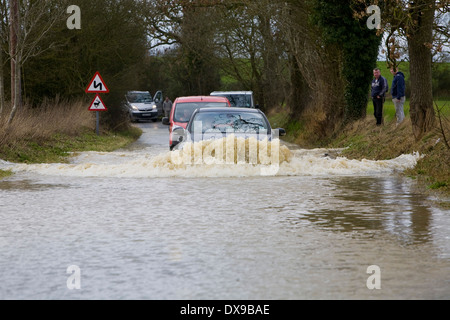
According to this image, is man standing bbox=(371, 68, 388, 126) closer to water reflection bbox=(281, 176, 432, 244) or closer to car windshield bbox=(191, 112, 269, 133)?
car windshield bbox=(191, 112, 269, 133)

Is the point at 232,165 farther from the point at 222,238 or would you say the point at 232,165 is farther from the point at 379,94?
the point at 379,94

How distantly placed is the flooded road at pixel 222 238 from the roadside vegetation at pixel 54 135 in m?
5.74

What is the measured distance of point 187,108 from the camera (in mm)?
26469

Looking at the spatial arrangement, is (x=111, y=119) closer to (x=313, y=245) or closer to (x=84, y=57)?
(x=84, y=57)

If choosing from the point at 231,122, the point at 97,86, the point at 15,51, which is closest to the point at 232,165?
the point at 231,122

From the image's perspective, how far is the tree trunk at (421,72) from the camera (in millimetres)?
21719

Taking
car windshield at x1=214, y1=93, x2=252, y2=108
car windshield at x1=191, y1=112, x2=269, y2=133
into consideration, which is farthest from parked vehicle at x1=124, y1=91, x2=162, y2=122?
car windshield at x1=191, y1=112, x2=269, y2=133

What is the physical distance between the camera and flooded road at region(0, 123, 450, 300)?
24.2 feet

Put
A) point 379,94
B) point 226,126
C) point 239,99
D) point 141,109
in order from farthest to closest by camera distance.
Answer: point 141,109 → point 239,99 → point 379,94 → point 226,126

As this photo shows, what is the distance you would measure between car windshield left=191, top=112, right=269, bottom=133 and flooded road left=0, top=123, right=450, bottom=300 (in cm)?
159

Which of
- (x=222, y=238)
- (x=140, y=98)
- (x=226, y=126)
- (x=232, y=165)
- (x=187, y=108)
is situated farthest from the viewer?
(x=140, y=98)

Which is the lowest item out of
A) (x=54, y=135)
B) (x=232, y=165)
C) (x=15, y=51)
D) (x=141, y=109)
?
(x=141, y=109)

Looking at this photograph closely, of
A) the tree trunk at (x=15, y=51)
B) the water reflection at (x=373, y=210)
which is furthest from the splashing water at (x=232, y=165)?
the tree trunk at (x=15, y=51)

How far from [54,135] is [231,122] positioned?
12667mm
